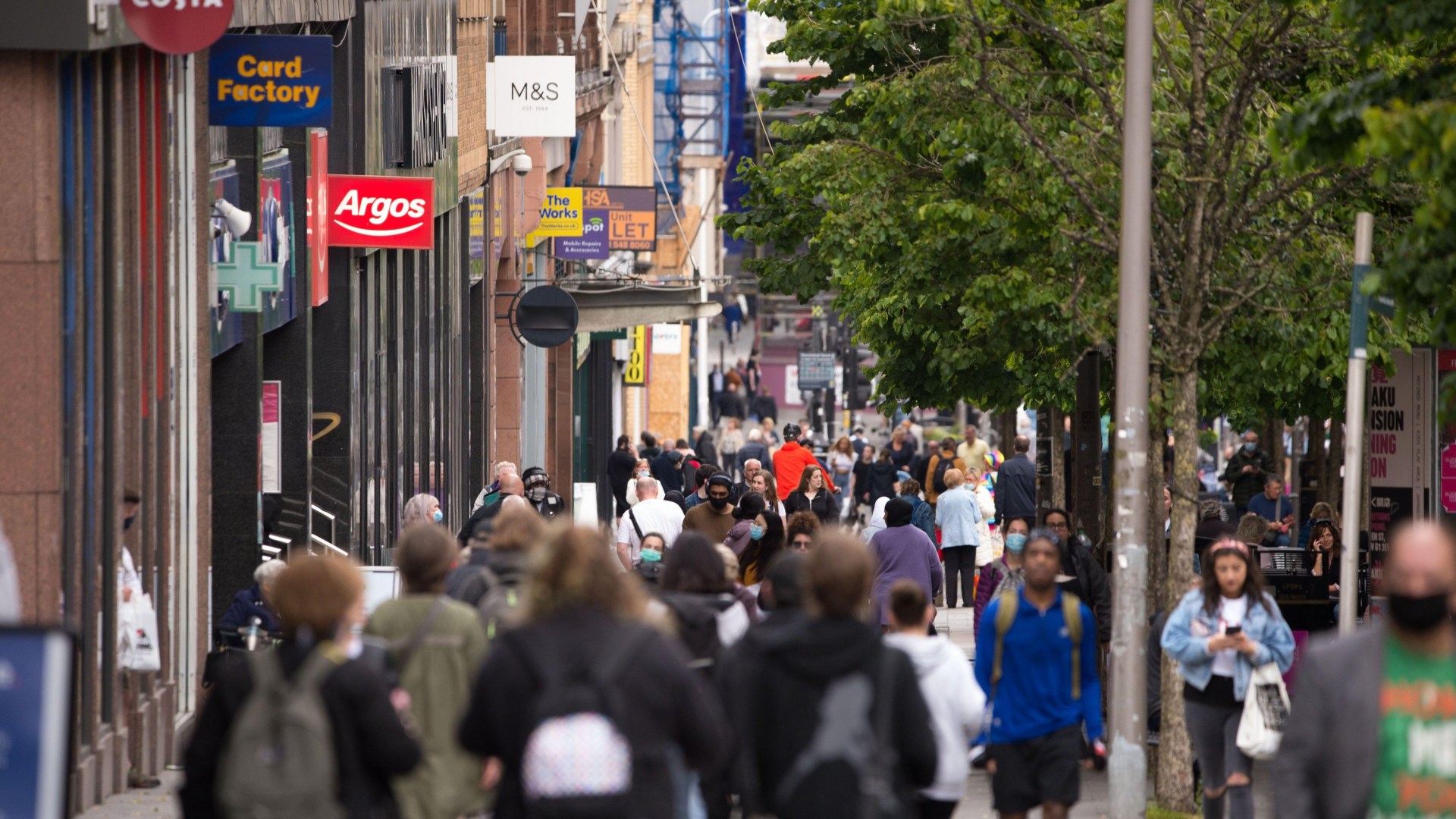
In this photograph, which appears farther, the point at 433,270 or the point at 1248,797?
the point at 433,270

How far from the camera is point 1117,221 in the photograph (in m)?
12.8

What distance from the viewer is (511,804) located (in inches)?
218

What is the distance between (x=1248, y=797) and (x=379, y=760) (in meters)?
4.78

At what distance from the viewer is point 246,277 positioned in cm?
1404

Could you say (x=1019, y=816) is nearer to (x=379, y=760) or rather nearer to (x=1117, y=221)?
(x=379, y=760)

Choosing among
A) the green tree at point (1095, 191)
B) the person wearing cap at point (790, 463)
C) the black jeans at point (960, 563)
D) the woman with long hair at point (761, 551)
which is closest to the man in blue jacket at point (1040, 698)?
the green tree at point (1095, 191)

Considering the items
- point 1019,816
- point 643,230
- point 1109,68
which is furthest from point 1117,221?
point 643,230

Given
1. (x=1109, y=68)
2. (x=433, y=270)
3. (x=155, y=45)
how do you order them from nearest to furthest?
(x=155, y=45)
(x=1109, y=68)
(x=433, y=270)

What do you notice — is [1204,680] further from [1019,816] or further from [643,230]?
[643,230]

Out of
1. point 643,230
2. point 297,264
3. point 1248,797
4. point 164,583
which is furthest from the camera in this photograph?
point 643,230

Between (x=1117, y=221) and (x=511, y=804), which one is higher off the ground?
(x=1117, y=221)

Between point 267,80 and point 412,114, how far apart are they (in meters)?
7.27

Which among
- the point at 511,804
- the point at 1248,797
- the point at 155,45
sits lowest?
the point at 1248,797

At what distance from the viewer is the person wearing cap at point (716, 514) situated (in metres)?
14.8
